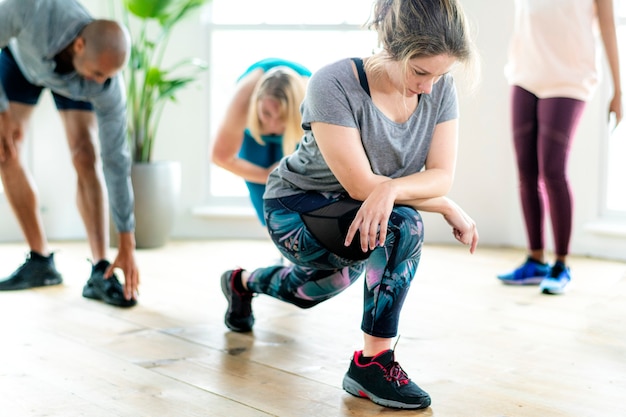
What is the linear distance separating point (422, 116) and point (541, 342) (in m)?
0.81

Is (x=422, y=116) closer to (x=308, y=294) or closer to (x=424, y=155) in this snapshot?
(x=424, y=155)

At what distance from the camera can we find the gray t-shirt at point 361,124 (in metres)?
1.89

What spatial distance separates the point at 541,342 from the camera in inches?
93.4

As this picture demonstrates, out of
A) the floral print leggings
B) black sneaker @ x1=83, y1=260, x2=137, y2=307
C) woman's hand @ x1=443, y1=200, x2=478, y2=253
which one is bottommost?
black sneaker @ x1=83, y1=260, x2=137, y2=307

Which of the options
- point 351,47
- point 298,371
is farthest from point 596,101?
point 298,371

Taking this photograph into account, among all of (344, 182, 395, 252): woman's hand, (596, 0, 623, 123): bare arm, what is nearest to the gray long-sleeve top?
(344, 182, 395, 252): woman's hand

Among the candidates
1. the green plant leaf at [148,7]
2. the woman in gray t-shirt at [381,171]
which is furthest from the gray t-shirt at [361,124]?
the green plant leaf at [148,7]

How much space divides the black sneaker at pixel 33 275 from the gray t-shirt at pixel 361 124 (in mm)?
1344

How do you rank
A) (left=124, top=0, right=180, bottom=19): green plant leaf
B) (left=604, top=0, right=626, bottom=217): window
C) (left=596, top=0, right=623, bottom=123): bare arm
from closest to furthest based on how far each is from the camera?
(left=596, top=0, right=623, bottom=123): bare arm, (left=124, top=0, right=180, bottom=19): green plant leaf, (left=604, top=0, right=626, bottom=217): window

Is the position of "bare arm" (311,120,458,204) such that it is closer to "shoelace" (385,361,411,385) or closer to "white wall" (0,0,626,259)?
"shoelace" (385,361,411,385)

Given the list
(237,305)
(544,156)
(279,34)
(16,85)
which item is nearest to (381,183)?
(237,305)

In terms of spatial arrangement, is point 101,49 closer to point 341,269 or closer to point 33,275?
point 33,275

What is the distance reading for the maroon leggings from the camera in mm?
3064

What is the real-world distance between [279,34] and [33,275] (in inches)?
72.7
